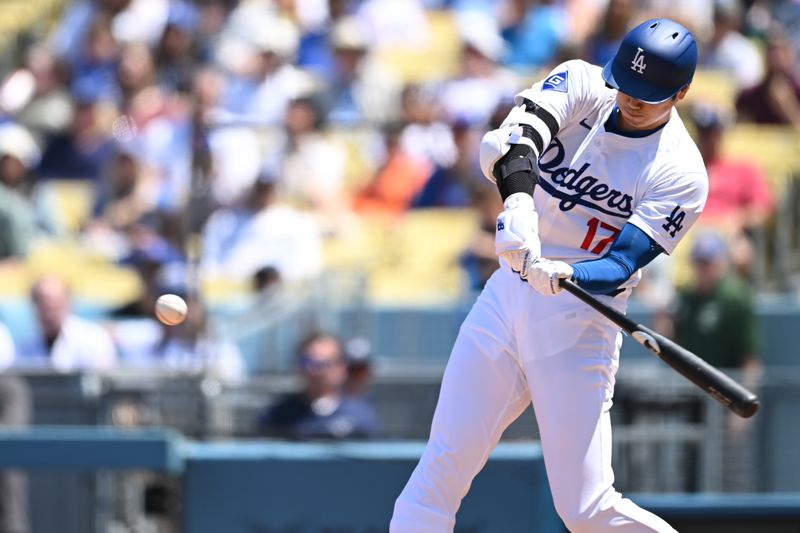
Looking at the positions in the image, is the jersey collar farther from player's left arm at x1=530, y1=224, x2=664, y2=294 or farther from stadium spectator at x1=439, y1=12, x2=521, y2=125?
stadium spectator at x1=439, y1=12, x2=521, y2=125

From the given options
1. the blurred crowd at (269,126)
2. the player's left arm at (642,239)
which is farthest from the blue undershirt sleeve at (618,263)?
the blurred crowd at (269,126)

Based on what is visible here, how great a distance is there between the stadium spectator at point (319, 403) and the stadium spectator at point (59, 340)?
→ 1291 mm

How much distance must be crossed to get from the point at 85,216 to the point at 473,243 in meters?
3.29

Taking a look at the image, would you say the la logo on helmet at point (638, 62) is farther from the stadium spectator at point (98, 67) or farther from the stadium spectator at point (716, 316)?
the stadium spectator at point (98, 67)

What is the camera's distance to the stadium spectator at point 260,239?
9.86 m

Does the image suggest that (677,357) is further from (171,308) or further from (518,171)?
(171,308)

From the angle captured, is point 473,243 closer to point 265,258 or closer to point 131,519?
point 265,258

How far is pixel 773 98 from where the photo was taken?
34.9ft

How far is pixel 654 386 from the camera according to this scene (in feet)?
27.2

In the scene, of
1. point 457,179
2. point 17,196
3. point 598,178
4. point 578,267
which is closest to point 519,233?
point 578,267

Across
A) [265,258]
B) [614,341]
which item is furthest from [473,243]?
[614,341]

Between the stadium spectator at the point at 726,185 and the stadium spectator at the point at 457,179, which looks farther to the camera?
the stadium spectator at the point at 457,179

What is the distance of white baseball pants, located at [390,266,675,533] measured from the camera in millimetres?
5211

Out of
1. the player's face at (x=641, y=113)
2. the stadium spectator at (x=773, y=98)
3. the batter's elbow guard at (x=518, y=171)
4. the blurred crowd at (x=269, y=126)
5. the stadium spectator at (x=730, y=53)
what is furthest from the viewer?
the stadium spectator at (x=730, y=53)
